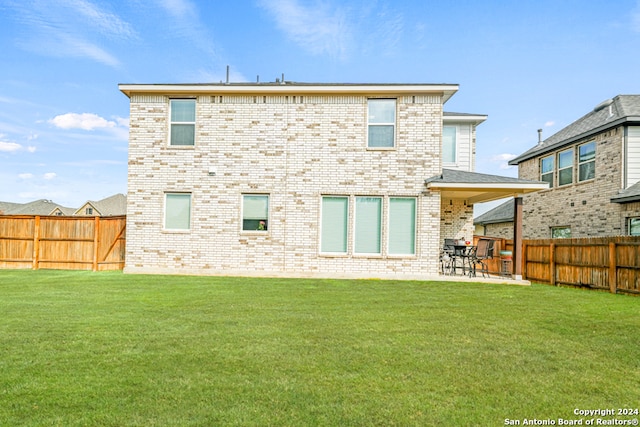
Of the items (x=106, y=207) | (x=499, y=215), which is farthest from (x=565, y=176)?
(x=106, y=207)

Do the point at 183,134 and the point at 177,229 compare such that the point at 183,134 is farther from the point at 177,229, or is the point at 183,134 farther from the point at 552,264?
the point at 552,264

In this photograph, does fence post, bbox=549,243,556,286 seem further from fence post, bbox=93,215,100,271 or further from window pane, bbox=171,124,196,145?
fence post, bbox=93,215,100,271

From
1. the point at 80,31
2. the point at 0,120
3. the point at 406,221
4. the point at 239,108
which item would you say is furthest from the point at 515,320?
the point at 0,120

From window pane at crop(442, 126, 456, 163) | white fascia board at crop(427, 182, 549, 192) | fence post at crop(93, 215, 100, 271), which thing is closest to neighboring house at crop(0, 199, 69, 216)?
fence post at crop(93, 215, 100, 271)

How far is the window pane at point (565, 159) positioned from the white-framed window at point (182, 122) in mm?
14824

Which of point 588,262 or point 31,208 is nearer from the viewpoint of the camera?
point 588,262

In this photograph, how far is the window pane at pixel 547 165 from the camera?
1838cm

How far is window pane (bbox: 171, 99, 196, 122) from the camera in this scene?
43.1 ft

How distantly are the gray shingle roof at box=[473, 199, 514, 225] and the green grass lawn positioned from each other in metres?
13.5

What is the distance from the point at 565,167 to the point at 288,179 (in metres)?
12.2

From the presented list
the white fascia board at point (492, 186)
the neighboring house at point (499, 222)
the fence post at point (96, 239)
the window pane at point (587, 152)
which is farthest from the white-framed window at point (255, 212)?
the neighboring house at point (499, 222)

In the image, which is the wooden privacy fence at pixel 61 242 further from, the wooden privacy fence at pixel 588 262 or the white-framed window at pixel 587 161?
the white-framed window at pixel 587 161

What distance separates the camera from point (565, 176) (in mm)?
17359

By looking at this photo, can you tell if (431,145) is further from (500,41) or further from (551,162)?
(551,162)
